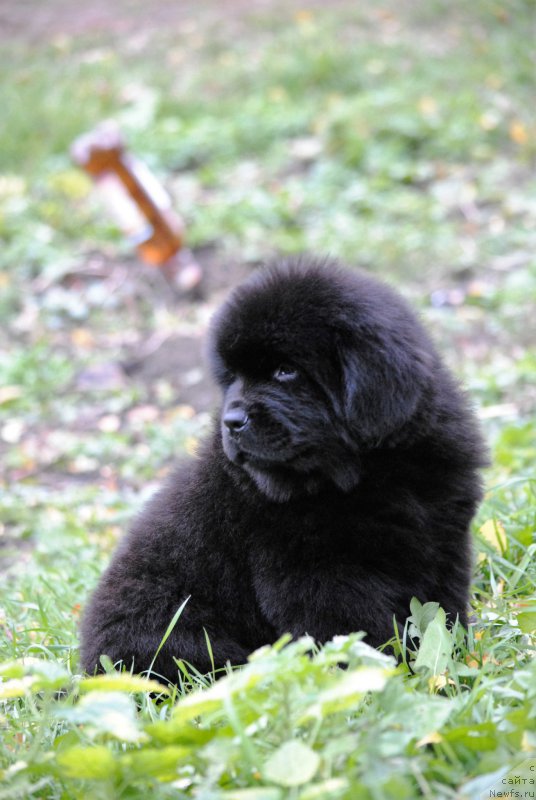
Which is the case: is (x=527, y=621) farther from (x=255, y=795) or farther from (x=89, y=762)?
(x=89, y=762)

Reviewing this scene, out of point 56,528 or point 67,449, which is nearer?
point 56,528

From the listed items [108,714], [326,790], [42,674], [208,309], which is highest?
[208,309]

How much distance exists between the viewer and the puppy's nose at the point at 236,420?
263cm

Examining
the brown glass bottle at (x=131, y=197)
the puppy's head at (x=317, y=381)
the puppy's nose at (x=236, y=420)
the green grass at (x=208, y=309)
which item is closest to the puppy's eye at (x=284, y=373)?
the puppy's head at (x=317, y=381)

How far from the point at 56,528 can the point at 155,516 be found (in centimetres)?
185

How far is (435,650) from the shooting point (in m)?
2.29

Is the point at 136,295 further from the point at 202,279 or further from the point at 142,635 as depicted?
the point at 142,635

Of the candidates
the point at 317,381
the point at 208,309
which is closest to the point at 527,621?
the point at 317,381

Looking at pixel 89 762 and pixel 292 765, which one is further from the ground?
pixel 89 762

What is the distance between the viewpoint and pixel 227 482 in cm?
282

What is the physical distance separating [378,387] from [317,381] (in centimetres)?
19

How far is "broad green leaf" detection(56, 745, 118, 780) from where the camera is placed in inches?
67.5

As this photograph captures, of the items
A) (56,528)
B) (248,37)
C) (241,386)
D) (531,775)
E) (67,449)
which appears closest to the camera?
(531,775)

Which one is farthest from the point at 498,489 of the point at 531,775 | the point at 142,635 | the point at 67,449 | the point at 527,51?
the point at 527,51
